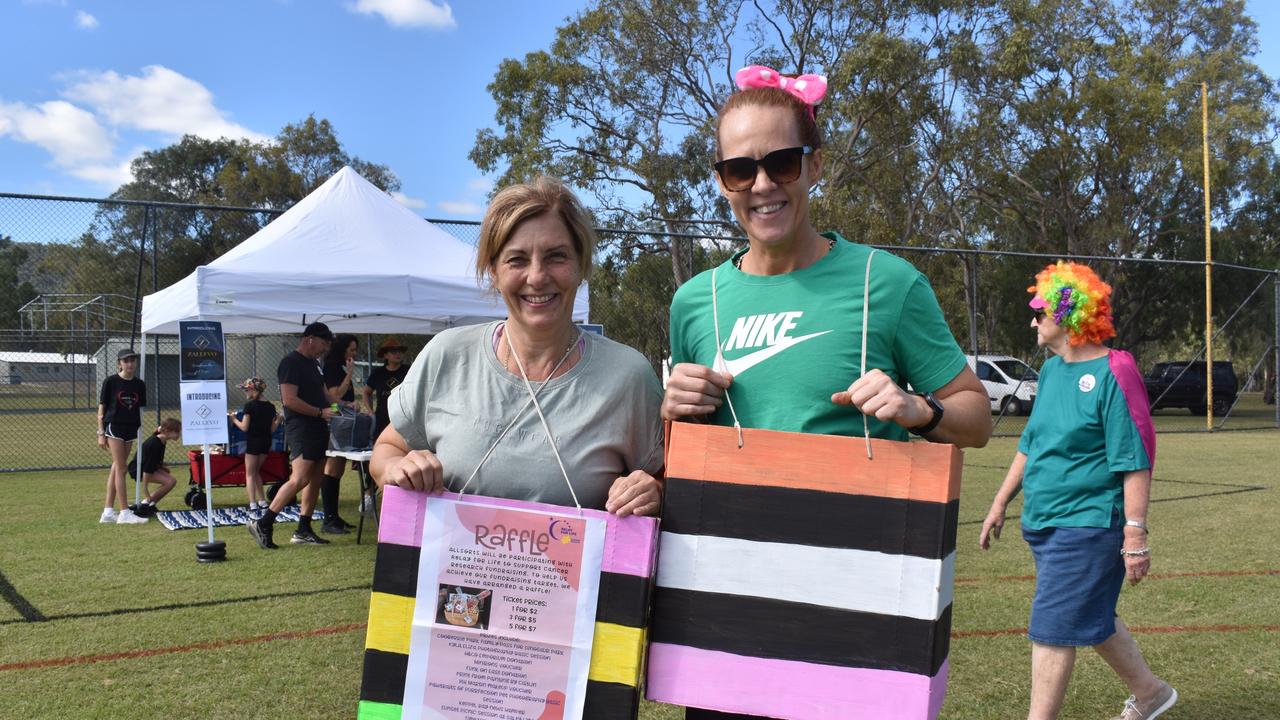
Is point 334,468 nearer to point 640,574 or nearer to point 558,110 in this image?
point 640,574

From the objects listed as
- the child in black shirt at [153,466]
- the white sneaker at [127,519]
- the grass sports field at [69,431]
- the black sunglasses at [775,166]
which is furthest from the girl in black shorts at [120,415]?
the black sunglasses at [775,166]

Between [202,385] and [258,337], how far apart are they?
16443 mm

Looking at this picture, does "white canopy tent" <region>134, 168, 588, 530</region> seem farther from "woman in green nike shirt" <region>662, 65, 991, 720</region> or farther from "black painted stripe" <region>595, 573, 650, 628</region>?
"black painted stripe" <region>595, 573, 650, 628</region>

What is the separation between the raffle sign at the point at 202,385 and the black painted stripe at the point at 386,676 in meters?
6.25

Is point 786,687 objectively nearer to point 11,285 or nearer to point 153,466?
point 153,466

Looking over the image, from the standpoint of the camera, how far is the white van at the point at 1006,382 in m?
24.1

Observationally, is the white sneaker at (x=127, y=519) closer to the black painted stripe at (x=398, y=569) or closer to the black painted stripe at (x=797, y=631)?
the black painted stripe at (x=398, y=569)

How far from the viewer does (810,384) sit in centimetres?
178

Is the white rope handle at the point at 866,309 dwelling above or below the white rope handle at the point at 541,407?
above

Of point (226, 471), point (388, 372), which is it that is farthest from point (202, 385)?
point (226, 471)

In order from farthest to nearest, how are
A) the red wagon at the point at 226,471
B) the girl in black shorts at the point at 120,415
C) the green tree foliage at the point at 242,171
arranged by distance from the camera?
the green tree foliage at the point at 242,171 → the red wagon at the point at 226,471 → the girl in black shorts at the point at 120,415

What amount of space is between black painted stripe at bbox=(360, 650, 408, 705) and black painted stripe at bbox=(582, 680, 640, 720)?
35cm

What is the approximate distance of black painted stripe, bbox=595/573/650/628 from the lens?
5.62 ft

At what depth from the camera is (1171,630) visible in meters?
5.29
